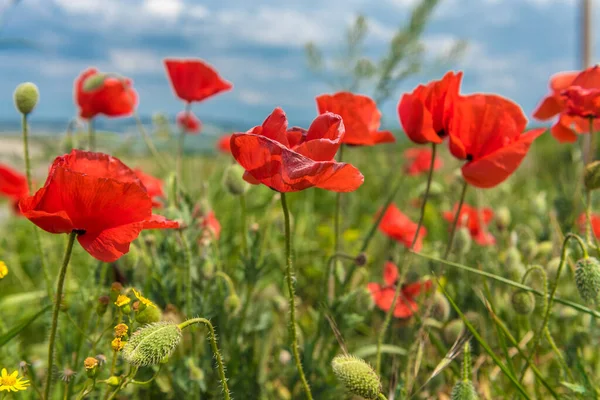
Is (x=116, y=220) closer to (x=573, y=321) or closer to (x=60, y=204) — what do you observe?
(x=60, y=204)

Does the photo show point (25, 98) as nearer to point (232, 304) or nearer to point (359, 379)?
point (232, 304)

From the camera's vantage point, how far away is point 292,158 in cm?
83

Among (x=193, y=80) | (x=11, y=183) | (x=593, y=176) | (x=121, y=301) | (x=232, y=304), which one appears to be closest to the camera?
(x=121, y=301)

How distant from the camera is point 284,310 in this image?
1.73 m

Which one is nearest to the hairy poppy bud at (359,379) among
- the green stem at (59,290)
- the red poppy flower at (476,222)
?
the green stem at (59,290)

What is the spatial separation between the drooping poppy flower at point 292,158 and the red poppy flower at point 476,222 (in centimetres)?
116

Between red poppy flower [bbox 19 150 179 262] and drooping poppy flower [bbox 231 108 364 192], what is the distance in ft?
0.51

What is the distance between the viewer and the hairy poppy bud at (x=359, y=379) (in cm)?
85

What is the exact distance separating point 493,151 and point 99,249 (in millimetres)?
758

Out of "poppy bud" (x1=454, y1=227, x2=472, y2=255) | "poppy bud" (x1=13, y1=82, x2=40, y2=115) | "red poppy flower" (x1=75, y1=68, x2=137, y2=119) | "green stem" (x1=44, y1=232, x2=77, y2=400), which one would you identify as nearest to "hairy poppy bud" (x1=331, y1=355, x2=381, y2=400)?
"green stem" (x1=44, y1=232, x2=77, y2=400)

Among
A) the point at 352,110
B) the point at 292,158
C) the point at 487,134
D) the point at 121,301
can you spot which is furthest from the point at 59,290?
the point at 487,134

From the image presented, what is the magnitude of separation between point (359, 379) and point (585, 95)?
2.54 feet

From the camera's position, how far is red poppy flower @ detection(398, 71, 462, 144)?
118 centimetres

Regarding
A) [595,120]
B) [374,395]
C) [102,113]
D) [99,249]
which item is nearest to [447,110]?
[595,120]
